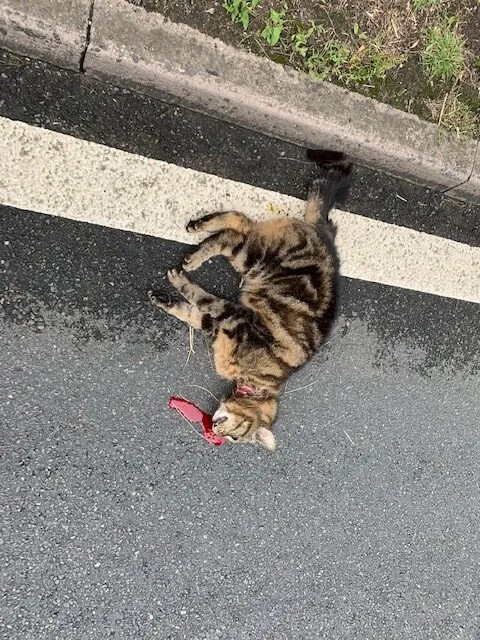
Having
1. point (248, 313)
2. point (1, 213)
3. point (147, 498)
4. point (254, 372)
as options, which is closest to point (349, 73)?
point (248, 313)

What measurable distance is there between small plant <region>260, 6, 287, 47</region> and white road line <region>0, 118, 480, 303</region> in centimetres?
79

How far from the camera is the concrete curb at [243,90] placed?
288 cm

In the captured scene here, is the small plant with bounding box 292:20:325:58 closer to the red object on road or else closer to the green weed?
the green weed

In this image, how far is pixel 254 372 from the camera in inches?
141

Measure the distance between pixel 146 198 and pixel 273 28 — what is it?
1154 mm

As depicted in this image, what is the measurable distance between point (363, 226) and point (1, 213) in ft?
7.22

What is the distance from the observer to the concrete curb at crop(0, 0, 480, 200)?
2.88 metres

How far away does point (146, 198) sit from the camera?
3271mm

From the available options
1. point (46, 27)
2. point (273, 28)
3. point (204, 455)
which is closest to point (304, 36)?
point (273, 28)

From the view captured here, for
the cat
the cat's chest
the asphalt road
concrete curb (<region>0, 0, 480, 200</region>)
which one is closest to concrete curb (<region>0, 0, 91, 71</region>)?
concrete curb (<region>0, 0, 480, 200</region>)

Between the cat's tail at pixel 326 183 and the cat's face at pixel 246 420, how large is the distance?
1177 mm

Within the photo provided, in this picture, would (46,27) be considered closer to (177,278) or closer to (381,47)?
(177,278)

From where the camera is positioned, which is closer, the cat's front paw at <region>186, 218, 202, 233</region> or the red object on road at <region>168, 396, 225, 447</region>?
the cat's front paw at <region>186, 218, 202, 233</region>

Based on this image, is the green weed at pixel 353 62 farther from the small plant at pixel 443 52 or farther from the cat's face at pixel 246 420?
the cat's face at pixel 246 420
